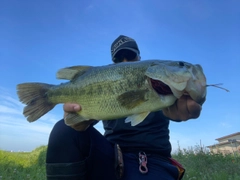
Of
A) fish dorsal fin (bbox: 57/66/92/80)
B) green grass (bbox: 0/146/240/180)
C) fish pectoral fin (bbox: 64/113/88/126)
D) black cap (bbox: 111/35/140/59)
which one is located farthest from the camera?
green grass (bbox: 0/146/240/180)

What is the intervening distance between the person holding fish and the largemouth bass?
1.0 inches

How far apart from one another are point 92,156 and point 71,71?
87 cm

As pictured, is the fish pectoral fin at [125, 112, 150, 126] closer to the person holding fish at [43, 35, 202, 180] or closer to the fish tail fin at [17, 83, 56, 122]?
the person holding fish at [43, 35, 202, 180]

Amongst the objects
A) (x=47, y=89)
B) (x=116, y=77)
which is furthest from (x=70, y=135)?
(x=116, y=77)

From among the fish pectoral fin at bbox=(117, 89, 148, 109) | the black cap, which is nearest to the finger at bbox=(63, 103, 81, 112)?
the fish pectoral fin at bbox=(117, 89, 148, 109)

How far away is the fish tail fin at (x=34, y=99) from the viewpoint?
2.50 m

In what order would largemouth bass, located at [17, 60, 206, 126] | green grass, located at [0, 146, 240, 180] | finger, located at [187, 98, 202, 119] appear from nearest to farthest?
largemouth bass, located at [17, 60, 206, 126] < finger, located at [187, 98, 202, 119] < green grass, located at [0, 146, 240, 180]

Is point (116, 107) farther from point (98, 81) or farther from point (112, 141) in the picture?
point (112, 141)

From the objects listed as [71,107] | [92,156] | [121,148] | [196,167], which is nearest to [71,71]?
[71,107]

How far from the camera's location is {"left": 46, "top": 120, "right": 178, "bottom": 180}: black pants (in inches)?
92.0

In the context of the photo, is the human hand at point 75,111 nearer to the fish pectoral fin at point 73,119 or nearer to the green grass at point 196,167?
the fish pectoral fin at point 73,119

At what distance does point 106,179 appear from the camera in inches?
97.9

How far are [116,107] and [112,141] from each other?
852 millimetres

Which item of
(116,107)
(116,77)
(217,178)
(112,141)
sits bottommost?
(217,178)
